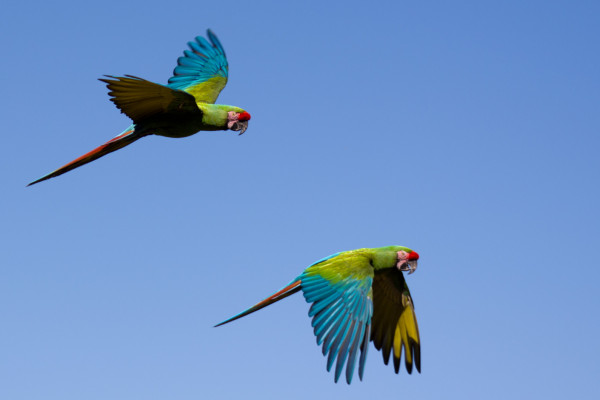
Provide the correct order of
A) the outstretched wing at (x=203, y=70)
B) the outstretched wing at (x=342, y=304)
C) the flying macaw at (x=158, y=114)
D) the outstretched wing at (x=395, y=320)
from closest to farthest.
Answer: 1. the outstretched wing at (x=342, y=304)
2. the flying macaw at (x=158, y=114)
3. the outstretched wing at (x=395, y=320)
4. the outstretched wing at (x=203, y=70)

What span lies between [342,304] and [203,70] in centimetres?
370

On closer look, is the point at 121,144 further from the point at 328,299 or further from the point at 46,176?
the point at 328,299

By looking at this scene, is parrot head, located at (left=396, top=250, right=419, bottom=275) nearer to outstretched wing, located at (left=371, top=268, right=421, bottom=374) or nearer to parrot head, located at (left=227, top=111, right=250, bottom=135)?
outstretched wing, located at (left=371, top=268, right=421, bottom=374)

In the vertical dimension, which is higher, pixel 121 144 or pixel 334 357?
pixel 121 144

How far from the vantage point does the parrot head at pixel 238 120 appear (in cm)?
822

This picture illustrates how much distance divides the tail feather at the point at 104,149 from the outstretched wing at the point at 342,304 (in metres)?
2.19

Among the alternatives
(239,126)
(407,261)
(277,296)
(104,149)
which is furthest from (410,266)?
(104,149)

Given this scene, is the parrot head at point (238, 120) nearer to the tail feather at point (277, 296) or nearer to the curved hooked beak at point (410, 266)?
the tail feather at point (277, 296)

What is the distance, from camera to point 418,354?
8.15 meters

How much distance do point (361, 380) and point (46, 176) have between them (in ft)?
11.5

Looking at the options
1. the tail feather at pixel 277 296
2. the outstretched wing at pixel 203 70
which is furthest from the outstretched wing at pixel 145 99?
the tail feather at pixel 277 296

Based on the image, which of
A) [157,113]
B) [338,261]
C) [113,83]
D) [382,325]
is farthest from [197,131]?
[382,325]

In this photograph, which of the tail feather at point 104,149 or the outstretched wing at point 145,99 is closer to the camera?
the outstretched wing at point 145,99

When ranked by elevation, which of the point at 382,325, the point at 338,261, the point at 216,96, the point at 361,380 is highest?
the point at 216,96
